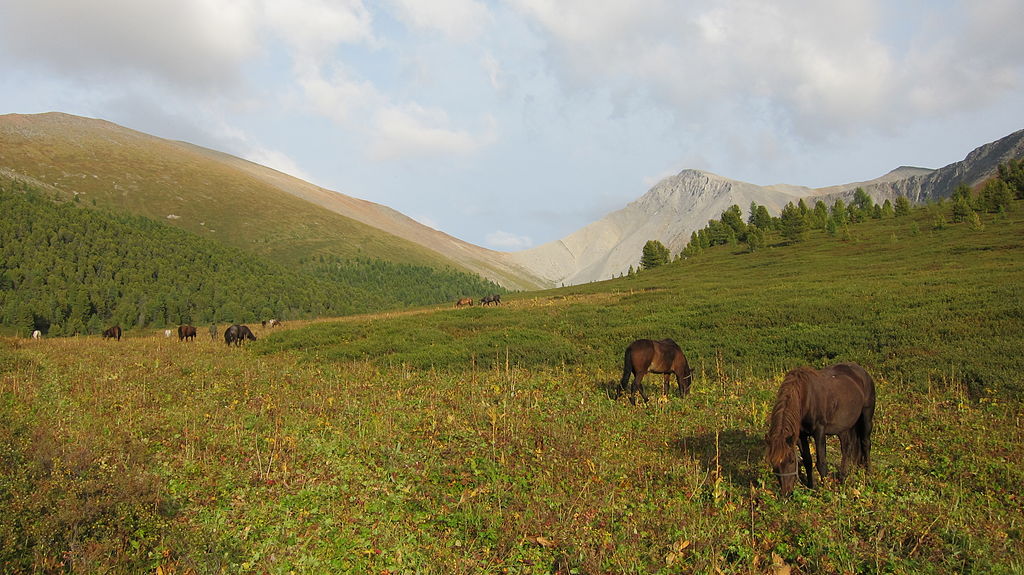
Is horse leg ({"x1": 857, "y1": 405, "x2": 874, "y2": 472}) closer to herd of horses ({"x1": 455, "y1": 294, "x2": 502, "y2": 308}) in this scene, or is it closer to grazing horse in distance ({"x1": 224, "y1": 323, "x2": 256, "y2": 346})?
grazing horse in distance ({"x1": 224, "y1": 323, "x2": 256, "y2": 346})

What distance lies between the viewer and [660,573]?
5.86 meters

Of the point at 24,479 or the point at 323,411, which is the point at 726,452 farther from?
the point at 24,479

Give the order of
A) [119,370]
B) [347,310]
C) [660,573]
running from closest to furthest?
1. [660,573]
2. [119,370]
3. [347,310]

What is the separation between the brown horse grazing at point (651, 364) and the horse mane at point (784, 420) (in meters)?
6.02

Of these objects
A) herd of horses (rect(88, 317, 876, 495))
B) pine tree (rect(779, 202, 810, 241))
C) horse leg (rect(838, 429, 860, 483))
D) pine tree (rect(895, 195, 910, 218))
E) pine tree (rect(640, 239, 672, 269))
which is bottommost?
horse leg (rect(838, 429, 860, 483))

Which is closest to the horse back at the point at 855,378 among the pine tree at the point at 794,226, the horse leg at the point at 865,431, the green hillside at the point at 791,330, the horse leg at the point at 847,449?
the horse leg at the point at 865,431

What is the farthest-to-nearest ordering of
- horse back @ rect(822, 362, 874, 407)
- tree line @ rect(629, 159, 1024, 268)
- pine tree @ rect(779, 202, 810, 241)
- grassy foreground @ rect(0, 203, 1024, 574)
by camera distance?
pine tree @ rect(779, 202, 810, 241), tree line @ rect(629, 159, 1024, 268), horse back @ rect(822, 362, 874, 407), grassy foreground @ rect(0, 203, 1024, 574)

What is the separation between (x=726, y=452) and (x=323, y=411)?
9.73 m

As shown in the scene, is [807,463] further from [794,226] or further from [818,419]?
[794,226]

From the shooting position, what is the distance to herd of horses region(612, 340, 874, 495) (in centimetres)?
778

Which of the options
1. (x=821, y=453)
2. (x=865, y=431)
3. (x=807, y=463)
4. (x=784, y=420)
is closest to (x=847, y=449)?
(x=865, y=431)

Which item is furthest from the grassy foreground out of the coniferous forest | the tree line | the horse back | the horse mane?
the coniferous forest

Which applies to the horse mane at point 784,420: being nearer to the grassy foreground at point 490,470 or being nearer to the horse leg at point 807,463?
the horse leg at point 807,463

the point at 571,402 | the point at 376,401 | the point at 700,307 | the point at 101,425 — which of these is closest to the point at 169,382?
the point at 101,425
